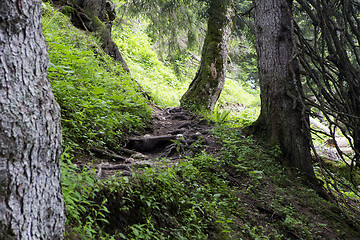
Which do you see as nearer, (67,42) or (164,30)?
(67,42)

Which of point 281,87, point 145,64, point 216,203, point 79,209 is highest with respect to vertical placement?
point 145,64

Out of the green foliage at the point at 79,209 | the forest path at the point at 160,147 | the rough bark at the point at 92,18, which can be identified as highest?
the rough bark at the point at 92,18

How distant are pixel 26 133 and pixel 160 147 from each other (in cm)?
388

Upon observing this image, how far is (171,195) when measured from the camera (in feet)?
10.8

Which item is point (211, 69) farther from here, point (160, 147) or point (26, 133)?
point (26, 133)

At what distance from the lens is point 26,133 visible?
156 cm

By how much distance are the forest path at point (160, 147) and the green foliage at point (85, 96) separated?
25 centimetres

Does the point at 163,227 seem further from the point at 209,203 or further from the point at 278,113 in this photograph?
the point at 278,113

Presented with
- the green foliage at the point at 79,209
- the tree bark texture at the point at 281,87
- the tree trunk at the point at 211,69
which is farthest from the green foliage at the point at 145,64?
the green foliage at the point at 79,209

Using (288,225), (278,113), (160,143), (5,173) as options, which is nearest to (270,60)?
(278,113)

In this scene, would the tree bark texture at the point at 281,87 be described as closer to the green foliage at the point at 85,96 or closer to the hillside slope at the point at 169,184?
the hillside slope at the point at 169,184

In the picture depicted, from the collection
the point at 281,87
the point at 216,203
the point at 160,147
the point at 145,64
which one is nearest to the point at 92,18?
the point at 160,147

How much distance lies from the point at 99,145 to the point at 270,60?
142 inches

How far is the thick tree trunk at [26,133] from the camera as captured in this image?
147 cm
